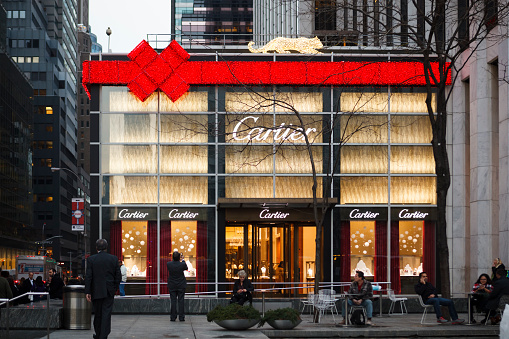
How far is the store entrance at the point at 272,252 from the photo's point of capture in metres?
34.2

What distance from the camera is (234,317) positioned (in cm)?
2031

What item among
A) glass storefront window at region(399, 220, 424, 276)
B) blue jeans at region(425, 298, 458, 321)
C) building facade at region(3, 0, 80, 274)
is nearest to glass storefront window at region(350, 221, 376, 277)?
glass storefront window at region(399, 220, 424, 276)

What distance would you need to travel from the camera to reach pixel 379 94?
1368 inches

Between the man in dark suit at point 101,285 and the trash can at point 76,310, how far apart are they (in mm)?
4178

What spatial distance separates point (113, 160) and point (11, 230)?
8028cm

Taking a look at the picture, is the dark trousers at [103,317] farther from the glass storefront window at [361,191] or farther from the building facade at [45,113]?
the building facade at [45,113]

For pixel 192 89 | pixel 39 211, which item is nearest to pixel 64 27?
pixel 39 211

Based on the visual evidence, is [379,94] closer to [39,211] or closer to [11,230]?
[11,230]

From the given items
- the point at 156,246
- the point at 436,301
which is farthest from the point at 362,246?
the point at 436,301

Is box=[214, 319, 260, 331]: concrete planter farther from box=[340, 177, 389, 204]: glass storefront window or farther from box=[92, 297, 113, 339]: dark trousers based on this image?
box=[340, 177, 389, 204]: glass storefront window

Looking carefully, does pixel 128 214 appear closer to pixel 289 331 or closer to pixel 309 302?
pixel 309 302

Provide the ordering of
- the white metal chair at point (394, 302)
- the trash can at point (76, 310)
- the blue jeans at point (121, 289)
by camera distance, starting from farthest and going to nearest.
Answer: the blue jeans at point (121, 289), the white metal chair at point (394, 302), the trash can at point (76, 310)

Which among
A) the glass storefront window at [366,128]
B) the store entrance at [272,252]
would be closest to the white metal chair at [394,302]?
the store entrance at [272,252]

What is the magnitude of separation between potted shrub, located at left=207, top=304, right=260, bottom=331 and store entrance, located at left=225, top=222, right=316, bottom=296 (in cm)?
1363
